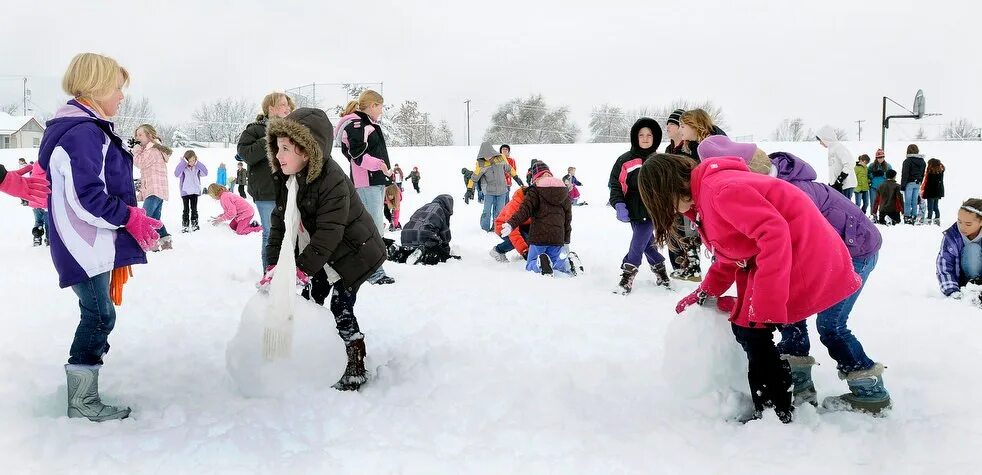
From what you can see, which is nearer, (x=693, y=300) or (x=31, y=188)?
(x=31, y=188)

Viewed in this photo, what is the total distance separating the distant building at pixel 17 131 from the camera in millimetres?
50844

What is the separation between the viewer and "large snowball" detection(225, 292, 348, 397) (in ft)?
9.96

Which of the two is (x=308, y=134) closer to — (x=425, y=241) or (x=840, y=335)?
(x=840, y=335)

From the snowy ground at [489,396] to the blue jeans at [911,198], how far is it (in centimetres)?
1017

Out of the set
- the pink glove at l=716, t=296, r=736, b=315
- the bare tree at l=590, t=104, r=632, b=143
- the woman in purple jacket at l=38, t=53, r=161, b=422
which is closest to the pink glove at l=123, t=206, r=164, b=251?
the woman in purple jacket at l=38, t=53, r=161, b=422

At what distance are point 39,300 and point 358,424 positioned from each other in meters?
3.92

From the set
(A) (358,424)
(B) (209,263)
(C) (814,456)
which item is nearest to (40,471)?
(A) (358,424)

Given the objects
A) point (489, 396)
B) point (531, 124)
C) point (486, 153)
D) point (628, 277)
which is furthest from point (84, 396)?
point (531, 124)

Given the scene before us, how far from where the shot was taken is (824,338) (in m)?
2.93

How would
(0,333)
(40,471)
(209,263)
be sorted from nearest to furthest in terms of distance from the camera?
(40,471) → (0,333) → (209,263)

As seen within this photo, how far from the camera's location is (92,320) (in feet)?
9.30

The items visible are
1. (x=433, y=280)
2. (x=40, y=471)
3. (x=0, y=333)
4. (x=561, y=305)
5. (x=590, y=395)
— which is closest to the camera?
(x=40, y=471)

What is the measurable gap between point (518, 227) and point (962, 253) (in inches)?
168

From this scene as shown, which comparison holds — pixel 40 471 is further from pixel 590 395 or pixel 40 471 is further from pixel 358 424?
pixel 590 395
